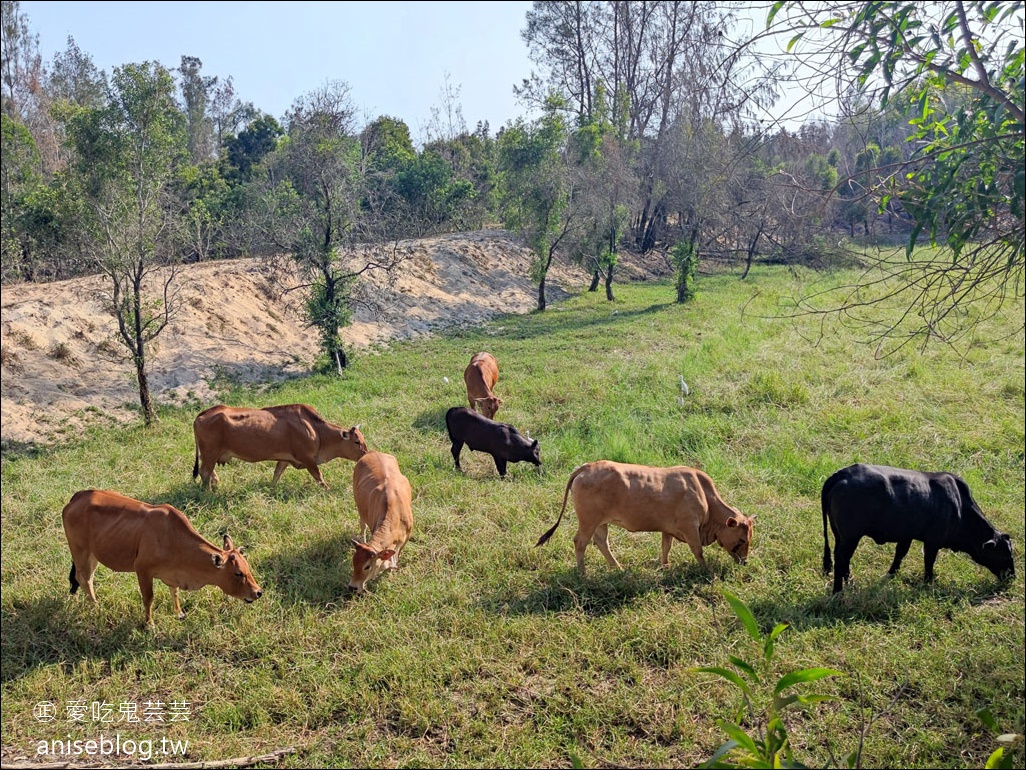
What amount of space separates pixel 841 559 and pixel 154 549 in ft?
19.6

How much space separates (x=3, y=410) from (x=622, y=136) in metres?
30.5

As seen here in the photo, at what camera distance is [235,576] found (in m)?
6.32

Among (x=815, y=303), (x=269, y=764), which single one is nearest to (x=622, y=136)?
(x=815, y=303)

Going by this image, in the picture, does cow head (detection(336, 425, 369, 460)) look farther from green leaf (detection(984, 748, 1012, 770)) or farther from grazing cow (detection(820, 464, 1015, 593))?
green leaf (detection(984, 748, 1012, 770))

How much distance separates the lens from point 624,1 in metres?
40.5

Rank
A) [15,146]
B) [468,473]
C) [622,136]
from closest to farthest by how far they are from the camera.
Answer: [468,473] < [15,146] < [622,136]

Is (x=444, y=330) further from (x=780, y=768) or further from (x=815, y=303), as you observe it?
(x=780, y=768)

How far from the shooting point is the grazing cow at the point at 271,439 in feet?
29.8

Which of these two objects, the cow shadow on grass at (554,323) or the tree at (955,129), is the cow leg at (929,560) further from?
the cow shadow on grass at (554,323)

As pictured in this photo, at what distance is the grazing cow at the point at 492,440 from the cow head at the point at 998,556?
5.08 meters

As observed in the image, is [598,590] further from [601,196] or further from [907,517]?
[601,196]

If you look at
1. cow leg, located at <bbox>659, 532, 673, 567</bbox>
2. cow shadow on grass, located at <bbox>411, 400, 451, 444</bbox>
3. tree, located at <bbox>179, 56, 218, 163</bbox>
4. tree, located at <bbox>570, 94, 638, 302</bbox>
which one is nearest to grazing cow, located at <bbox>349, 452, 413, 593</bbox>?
cow leg, located at <bbox>659, 532, 673, 567</bbox>

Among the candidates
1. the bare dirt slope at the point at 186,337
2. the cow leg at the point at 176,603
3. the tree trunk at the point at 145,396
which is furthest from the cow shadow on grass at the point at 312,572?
the bare dirt slope at the point at 186,337

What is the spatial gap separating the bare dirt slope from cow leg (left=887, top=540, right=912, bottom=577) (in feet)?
38.3
